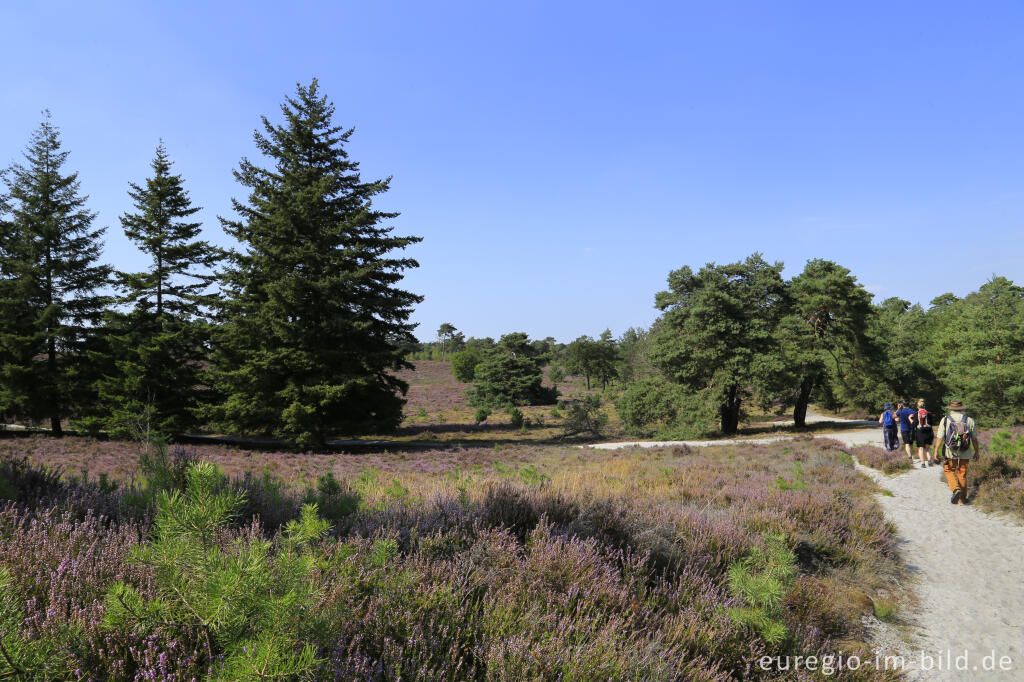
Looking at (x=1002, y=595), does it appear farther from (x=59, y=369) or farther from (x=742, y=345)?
(x=59, y=369)

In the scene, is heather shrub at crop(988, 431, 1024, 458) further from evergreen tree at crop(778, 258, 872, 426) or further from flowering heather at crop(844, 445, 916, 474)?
evergreen tree at crop(778, 258, 872, 426)

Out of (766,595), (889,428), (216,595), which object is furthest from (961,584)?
(889,428)

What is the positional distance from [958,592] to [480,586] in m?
6.31

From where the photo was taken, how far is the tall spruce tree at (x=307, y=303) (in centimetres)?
2084

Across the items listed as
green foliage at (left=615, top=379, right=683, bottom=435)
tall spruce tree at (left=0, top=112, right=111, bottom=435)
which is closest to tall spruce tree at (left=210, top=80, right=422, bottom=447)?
tall spruce tree at (left=0, top=112, right=111, bottom=435)

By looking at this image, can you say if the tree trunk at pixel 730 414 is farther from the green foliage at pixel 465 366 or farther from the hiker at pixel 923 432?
the green foliage at pixel 465 366

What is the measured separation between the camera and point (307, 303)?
21.6 meters

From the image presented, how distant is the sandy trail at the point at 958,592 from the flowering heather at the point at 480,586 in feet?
1.45

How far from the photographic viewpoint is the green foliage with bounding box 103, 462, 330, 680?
1.63 meters

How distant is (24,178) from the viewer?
21703mm

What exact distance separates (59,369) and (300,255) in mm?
13854

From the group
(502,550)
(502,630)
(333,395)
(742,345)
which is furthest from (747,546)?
(742,345)

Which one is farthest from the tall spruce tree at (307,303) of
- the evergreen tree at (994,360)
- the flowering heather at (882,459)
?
the evergreen tree at (994,360)

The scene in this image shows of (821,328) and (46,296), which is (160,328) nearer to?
(46,296)
